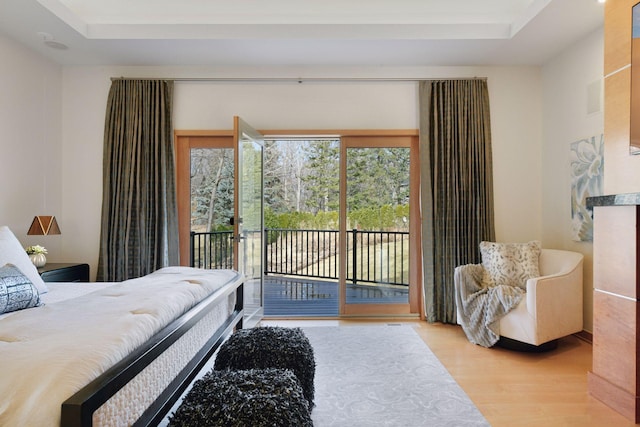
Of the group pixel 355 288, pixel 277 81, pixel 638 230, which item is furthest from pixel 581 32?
pixel 355 288

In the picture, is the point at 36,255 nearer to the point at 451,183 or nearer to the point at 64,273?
the point at 64,273

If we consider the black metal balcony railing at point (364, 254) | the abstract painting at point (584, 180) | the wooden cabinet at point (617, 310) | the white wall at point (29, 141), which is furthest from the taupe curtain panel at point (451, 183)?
the white wall at point (29, 141)

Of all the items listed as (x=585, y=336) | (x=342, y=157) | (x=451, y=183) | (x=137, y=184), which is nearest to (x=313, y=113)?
(x=342, y=157)

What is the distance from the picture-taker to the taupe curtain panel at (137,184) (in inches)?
158

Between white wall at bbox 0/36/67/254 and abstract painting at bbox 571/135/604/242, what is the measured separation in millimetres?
5273

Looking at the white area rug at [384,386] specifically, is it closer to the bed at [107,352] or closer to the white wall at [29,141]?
the bed at [107,352]

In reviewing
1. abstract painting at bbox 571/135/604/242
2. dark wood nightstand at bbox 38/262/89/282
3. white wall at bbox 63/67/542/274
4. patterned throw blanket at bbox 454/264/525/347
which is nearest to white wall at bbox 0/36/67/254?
white wall at bbox 63/67/542/274

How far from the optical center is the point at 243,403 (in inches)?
55.7

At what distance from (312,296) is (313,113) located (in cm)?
298

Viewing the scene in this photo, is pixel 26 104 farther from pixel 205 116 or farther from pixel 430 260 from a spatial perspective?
pixel 430 260

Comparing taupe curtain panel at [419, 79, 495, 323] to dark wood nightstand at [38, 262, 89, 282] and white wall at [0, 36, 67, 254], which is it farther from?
white wall at [0, 36, 67, 254]

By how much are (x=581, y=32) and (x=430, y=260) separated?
251 cm

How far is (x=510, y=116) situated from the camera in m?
4.22

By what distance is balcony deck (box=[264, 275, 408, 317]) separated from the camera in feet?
14.5
